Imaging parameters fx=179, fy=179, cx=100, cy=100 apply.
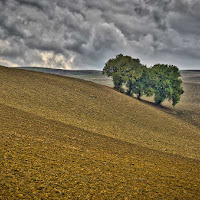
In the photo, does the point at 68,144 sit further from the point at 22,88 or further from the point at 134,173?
the point at 22,88

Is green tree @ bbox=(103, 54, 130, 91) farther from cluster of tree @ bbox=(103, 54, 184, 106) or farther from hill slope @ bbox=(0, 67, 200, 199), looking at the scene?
hill slope @ bbox=(0, 67, 200, 199)

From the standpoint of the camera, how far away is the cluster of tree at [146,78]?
59719mm

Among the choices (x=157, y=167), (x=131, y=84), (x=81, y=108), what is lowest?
(x=157, y=167)

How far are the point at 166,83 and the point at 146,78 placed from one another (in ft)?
22.8

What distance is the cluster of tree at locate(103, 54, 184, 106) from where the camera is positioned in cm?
5972

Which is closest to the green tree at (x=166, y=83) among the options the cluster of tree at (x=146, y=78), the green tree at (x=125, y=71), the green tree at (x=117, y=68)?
the cluster of tree at (x=146, y=78)

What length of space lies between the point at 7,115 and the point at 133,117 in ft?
67.9

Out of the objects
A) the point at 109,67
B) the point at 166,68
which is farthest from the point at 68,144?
the point at 166,68

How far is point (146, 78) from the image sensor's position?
6322cm

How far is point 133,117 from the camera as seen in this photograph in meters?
31.9

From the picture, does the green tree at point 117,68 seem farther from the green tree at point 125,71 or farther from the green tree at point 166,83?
the green tree at point 166,83

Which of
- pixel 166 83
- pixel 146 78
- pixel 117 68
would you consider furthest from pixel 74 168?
pixel 146 78

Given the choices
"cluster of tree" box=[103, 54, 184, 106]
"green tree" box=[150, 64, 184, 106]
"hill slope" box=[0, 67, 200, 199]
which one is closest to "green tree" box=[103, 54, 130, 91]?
"cluster of tree" box=[103, 54, 184, 106]

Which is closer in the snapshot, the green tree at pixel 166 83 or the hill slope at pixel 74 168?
the hill slope at pixel 74 168
